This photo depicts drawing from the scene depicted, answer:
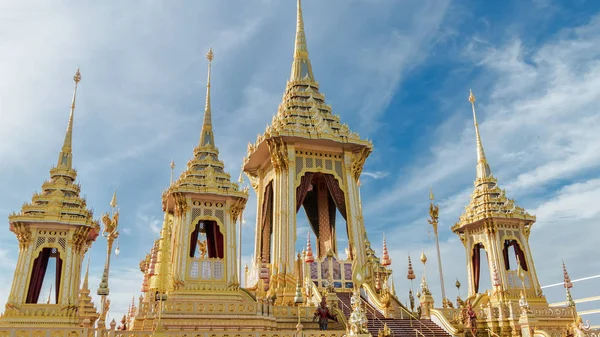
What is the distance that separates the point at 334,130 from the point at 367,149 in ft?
7.25

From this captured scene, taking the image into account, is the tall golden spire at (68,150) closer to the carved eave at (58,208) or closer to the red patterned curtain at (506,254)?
the carved eave at (58,208)

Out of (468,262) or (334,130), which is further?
(468,262)

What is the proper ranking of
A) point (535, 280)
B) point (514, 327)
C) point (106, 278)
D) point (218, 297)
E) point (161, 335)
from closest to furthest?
point (161, 335) → point (106, 278) → point (218, 297) → point (514, 327) → point (535, 280)

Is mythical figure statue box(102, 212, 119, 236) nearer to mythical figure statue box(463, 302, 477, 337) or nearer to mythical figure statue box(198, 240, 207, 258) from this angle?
mythical figure statue box(198, 240, 207, 258)

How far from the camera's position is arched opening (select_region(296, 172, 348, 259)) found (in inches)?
1178

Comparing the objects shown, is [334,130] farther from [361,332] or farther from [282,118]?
[361,332]

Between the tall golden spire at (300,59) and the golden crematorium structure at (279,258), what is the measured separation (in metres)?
0.10

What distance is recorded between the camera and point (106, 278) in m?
18.9

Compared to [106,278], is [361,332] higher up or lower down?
lower down

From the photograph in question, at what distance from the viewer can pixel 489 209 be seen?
32.9 meters

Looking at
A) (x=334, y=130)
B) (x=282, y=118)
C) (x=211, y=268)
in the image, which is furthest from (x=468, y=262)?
(x=211, y=268)

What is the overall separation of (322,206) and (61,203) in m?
15.2

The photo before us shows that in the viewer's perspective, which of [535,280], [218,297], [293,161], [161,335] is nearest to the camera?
[161,335]

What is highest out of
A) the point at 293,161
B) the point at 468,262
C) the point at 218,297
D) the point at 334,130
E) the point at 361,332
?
the point at 334,130
